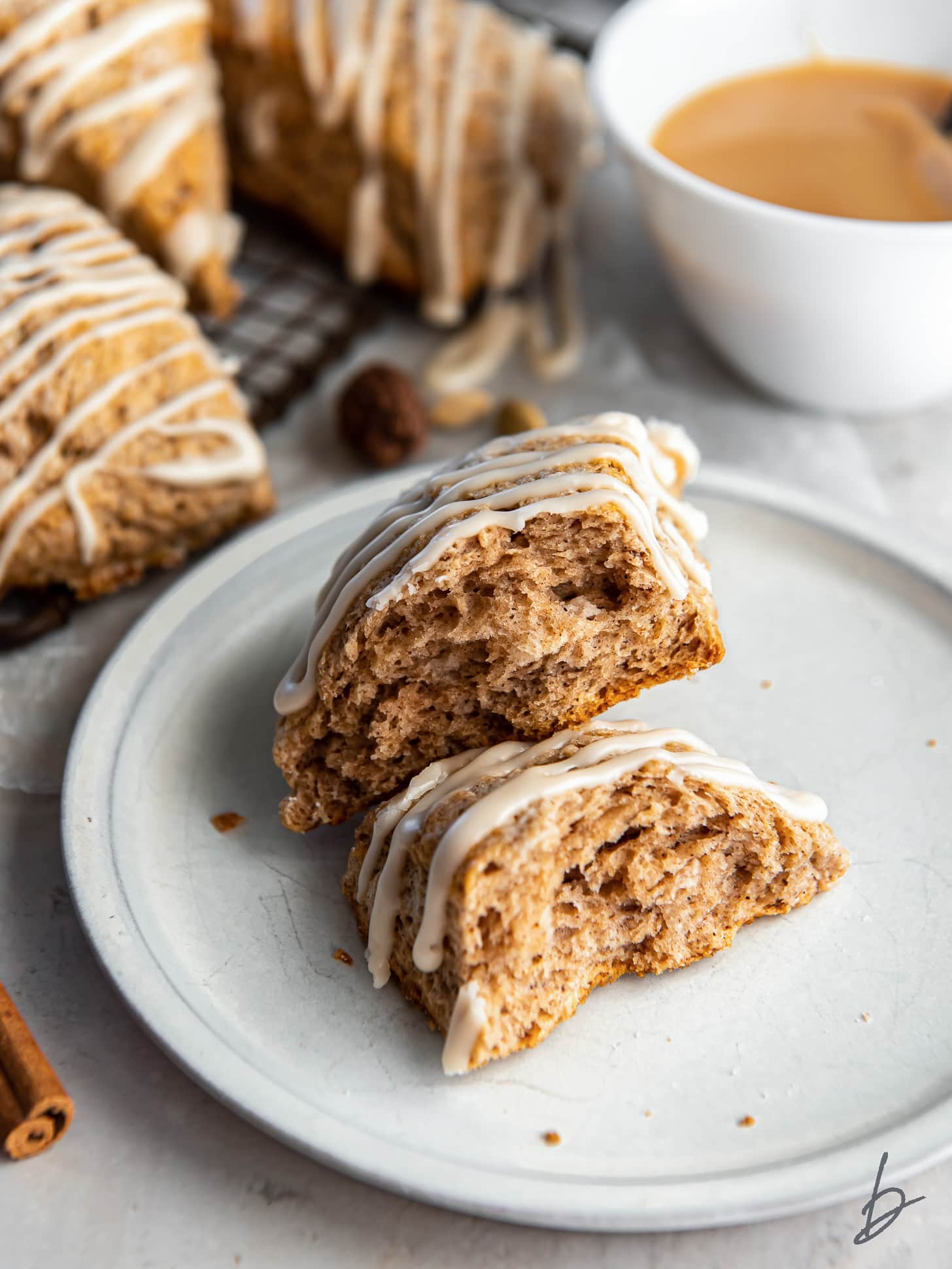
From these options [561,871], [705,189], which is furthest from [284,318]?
[561,871]

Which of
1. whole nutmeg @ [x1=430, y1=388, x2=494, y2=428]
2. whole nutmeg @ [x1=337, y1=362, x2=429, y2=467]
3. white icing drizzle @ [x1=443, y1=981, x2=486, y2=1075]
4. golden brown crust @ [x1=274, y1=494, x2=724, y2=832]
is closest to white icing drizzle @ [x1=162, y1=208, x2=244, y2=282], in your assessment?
whole nutmeg @ [x1=337, y1=362, x2=429, y2=467]

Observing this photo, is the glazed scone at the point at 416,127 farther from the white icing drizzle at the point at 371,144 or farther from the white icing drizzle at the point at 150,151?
the white icing drizzle at the point at 150,151

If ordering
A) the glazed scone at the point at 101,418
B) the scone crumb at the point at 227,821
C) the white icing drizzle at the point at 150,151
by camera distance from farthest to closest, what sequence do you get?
1. the white icing drizzle at the point at 150,151
2. the glazed scone at the point at 101,418
3. the scone crumb at the point at 227,821

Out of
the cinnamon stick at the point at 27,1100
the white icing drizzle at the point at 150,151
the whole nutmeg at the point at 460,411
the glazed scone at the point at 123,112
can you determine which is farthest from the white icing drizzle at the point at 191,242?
the cinnamon stick at the point at 27,1100

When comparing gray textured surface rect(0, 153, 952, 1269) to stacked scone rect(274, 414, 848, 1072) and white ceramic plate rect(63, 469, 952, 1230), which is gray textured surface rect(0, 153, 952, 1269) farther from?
stacked scone rect(274, 414, 848, 1072)

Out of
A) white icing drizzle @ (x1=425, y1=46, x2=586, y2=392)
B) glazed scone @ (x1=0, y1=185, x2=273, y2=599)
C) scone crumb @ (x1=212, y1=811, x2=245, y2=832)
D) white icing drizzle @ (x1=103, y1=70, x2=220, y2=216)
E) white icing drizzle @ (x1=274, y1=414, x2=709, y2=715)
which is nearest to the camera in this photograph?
white icing drizzle @ (x1=274, y1=414, x2=709, y2=715)

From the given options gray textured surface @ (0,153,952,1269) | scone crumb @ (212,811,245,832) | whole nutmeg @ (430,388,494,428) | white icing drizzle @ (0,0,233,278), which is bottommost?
gray textured surface @ (0,153,952,1269)

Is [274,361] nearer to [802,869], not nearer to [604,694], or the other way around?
[604,694]
